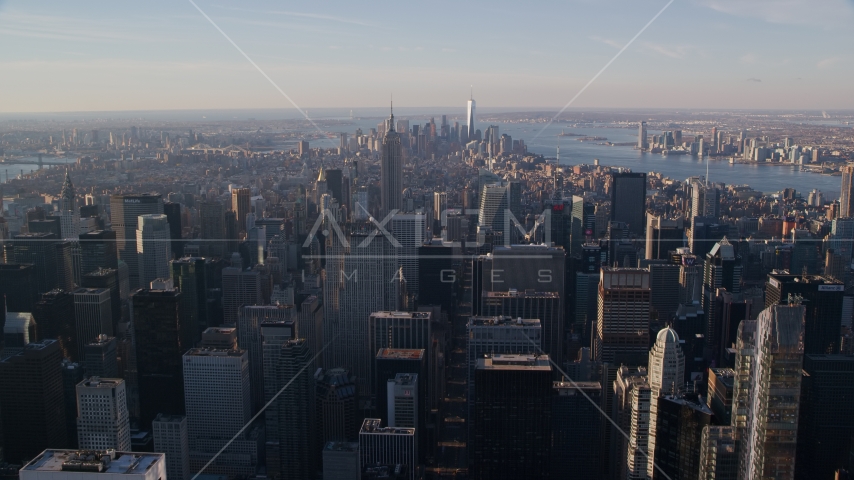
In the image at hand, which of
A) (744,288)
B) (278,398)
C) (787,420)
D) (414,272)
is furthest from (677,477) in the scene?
(414,272)

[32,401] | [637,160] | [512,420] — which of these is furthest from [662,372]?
[32,401]

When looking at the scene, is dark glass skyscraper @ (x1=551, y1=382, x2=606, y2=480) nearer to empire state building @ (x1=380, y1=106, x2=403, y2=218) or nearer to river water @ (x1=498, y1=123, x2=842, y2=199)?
river water @ (x1=498, y1=123, x2=842, y2=199)

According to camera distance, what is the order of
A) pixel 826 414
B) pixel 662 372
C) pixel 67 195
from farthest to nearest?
pixel 67 195 < pixel 662 372 < pixel 826 414

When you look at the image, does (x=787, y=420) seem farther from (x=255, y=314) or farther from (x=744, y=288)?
(x=255, y=314)

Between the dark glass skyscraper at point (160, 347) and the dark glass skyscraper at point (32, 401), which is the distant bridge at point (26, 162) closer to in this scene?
the dark glass skyscraper at point (32, 401)

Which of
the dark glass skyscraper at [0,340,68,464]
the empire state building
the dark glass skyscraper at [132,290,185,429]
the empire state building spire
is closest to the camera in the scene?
the dark glass skyscraper at [0,340,68,464]

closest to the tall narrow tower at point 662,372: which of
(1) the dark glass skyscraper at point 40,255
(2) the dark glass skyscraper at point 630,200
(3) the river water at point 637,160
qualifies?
(3) the river water at point 637,160

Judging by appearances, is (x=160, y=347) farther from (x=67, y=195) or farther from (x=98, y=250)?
(x=67, y=195)

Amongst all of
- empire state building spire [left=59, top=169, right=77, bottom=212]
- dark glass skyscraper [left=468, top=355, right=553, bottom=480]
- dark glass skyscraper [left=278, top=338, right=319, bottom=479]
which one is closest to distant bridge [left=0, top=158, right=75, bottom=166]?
empire state building spire [left=59, top=169, right=77, bottom=212]

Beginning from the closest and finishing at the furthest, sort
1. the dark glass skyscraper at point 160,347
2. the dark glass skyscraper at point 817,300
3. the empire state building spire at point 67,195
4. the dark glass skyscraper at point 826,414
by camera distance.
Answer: the dark glass skyscraper at point 826,414 < the dark glass skyscraper at point 817,300 < the empire state building spire at point 67,195 < the dark glass skyscraper at point 160,347
